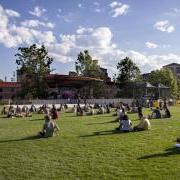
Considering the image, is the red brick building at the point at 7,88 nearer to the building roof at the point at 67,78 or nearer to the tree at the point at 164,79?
the building roof at the point at 67,78

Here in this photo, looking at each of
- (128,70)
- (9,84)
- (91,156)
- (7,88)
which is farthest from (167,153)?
(9,84)

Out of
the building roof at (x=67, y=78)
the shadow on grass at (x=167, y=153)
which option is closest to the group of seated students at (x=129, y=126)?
the shadow on grass at (x=167, y=153)

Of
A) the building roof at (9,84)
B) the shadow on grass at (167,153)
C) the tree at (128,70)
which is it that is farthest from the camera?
the building roof at (9,84)

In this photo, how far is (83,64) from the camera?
10031 cm

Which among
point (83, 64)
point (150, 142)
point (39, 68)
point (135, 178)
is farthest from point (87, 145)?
point (83, 64)

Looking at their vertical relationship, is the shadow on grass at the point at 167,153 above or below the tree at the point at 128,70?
below

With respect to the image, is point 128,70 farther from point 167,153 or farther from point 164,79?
point 167,153

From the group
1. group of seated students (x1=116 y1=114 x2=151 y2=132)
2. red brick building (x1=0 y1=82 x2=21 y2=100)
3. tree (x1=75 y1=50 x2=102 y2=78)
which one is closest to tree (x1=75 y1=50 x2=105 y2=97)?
tree (x1=75 y1=50 x2=102 y2=78)

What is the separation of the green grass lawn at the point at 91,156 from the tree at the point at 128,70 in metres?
79.3

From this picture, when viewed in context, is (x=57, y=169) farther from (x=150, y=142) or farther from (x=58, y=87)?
(x=58, y=87)

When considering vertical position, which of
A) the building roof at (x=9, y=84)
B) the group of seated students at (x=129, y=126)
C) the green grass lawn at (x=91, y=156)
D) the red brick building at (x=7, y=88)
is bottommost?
the green grass lawn at (x=91, y=156)

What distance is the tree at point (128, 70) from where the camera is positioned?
332ft

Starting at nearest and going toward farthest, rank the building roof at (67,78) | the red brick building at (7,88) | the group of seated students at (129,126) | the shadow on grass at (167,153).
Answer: the shadow on grass at (167,153)
the group of seated students at (129,126)
the building roof at (67,78)
the red brick building at (7,88)

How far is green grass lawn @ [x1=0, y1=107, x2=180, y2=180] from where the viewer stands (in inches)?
515
